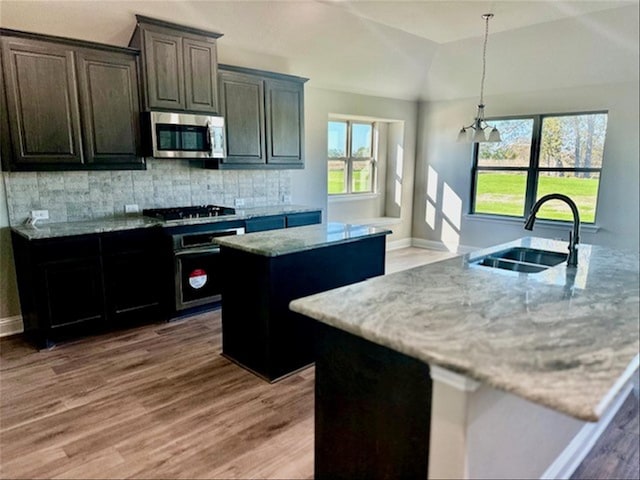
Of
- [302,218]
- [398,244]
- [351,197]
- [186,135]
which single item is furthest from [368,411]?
[398,244]

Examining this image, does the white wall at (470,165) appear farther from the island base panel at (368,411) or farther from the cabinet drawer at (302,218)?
the island base panel at (368,411)

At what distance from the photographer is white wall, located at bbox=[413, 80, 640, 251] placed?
5059 millimetres

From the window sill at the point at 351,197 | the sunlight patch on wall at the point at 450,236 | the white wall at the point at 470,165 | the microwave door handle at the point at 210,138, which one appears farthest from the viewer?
the sunlight patch on wall at the point at 450,236

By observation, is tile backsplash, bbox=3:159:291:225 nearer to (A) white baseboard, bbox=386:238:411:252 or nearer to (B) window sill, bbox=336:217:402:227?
(B) window sill, bbox=336:217:402:227

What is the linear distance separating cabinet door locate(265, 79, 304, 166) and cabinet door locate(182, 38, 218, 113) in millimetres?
689

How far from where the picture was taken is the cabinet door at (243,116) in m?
4.30

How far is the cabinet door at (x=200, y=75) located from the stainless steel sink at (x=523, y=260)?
9.70ft

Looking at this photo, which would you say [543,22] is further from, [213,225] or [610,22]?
[213,225]

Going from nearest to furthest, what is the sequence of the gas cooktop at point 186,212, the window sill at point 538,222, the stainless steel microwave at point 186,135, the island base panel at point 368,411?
the island base panel at point 368,411
the stainless steel microwave at point 186,135
the gas cooktop at point 186,212
the window sill at point 538,222

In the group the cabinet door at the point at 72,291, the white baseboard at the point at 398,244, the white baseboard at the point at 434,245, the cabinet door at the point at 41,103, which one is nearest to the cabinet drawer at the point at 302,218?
the cabinet door at the point at 72,291

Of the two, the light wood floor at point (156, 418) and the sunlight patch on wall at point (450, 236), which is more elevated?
the sunlight patch on wall at point (450, 236)

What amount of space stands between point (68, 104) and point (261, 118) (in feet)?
6.05

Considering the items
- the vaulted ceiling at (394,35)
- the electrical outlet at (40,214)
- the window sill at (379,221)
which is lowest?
the window sill at (379,221)

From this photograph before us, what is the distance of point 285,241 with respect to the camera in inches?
111
